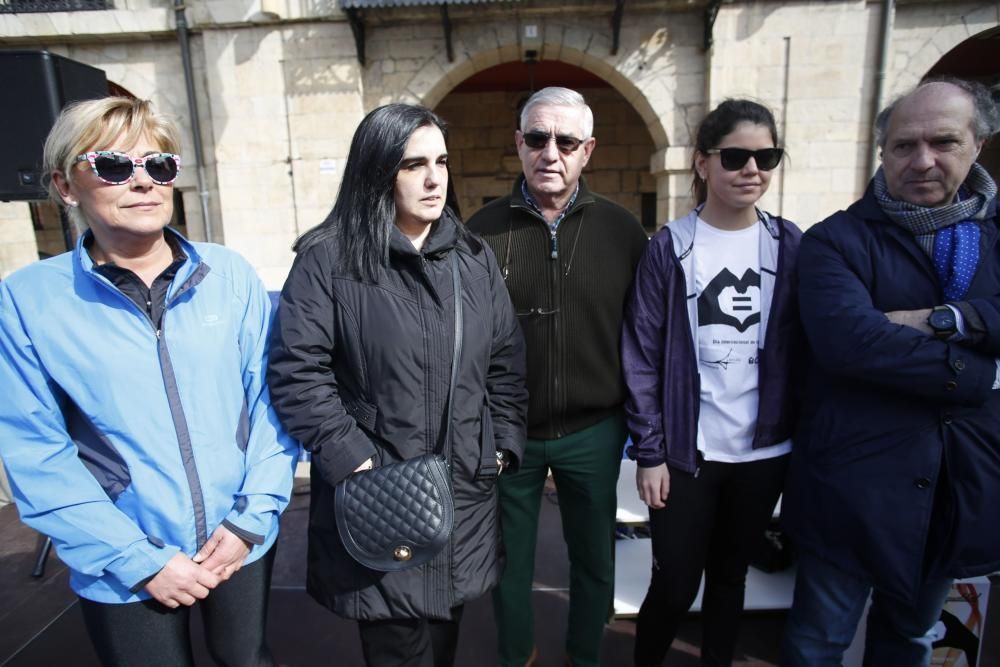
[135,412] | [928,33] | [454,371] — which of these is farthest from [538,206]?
[928,33]

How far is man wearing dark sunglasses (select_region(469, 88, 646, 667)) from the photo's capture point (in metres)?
1.94

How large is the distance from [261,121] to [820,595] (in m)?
6.99

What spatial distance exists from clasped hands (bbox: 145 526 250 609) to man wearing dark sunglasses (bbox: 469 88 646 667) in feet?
2.98

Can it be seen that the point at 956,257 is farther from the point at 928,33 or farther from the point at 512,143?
the point at 512,143

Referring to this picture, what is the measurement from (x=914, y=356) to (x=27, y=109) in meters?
4.05

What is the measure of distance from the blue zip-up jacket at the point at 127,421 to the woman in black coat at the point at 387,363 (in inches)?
5.9

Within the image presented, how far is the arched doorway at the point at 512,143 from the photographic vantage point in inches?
372

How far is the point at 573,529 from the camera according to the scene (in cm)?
213

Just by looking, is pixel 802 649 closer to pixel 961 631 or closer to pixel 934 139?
pixel 961 631

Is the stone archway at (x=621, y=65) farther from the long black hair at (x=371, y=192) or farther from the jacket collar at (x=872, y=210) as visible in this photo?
the long black hair at (x=371, y=192)

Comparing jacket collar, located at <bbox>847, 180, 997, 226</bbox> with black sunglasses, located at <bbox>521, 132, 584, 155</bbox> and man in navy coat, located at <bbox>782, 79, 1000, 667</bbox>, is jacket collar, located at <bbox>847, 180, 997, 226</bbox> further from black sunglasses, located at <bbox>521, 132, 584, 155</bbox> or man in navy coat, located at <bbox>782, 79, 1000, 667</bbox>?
black sunglasses, located at <bbox>521, 132, 584, 155</bbox>

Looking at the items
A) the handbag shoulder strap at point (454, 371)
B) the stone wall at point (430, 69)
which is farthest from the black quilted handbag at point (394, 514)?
the stone wall at point (430, 69)

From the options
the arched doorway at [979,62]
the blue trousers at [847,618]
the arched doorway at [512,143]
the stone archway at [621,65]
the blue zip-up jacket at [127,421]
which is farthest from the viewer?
the arched doorway at [512,143]

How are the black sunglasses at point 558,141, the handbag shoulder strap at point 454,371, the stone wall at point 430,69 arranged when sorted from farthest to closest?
the stone wall at point 430,69, the black sunglasses at point 558,141, the handbag shoulder strap at point 454,371
